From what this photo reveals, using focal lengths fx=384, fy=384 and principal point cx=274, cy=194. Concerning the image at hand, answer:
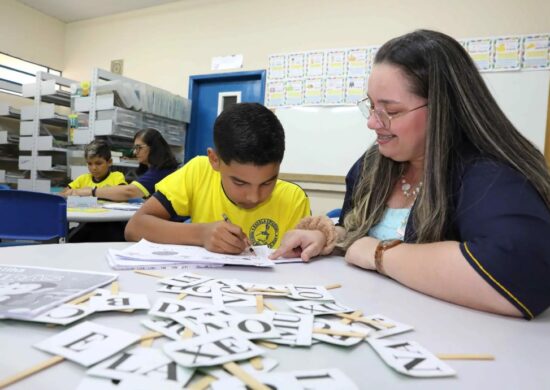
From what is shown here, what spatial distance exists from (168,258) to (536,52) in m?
3.10

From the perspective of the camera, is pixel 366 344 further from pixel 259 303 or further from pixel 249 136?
pixel 249 136

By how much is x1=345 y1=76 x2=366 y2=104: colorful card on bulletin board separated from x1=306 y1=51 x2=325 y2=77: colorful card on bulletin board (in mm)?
273

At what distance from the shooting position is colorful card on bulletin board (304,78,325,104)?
3436 millimetres

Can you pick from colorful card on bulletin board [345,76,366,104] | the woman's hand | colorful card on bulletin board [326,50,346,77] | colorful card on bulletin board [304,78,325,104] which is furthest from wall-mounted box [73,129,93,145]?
the woman's hand

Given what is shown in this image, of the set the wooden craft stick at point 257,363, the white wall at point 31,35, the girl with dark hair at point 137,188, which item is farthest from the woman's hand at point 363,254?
the white wall at point 31,35

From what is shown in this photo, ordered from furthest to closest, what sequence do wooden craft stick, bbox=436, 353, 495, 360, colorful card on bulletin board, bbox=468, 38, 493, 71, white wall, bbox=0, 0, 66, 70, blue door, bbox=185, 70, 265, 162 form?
white wall, bbox=0, 0, 66, 70, blue door, bbox=185, 70, 265, 162, colorful card on bulletin board, bbox=468, 38, 493, 71, wooden craft stick, bbox=436, 353, 495, 360

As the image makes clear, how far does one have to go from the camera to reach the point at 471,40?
295cm

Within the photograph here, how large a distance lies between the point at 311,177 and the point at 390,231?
99.5 inches

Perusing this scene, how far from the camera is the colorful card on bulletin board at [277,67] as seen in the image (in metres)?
3.58

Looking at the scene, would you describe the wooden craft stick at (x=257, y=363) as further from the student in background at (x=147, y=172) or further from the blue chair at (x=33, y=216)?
the student in background at (x=147, y=172)

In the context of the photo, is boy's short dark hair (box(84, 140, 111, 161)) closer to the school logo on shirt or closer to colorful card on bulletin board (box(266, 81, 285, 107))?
colorful card on bulletin board (box(266, 81, 285, 107))

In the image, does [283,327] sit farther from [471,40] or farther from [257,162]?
[471,40]

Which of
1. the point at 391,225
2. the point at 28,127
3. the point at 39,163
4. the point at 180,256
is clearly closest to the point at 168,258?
the point at 180,256

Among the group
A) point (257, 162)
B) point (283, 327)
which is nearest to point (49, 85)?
point (257, 162)
